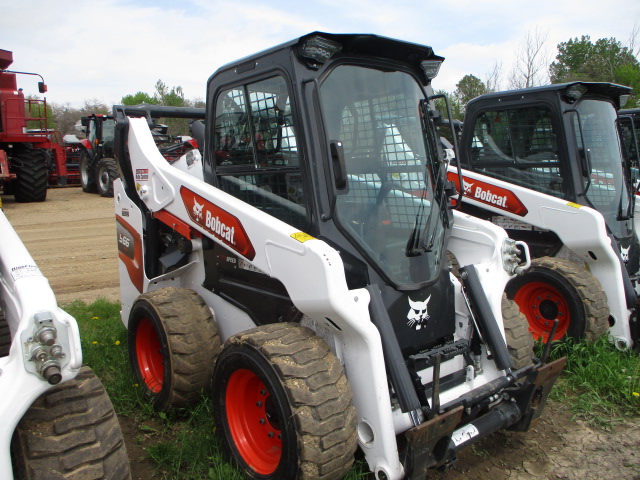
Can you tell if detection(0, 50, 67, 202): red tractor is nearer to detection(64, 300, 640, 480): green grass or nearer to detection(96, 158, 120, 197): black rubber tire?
detection(96, 158, 120, 197): black rubber tire

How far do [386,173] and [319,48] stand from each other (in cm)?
74

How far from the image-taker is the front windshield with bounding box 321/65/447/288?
286 centimetres

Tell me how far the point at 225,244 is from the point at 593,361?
3012 mm

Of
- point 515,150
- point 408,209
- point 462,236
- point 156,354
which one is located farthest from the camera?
point 515,150

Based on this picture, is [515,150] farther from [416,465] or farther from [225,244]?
[416,465]

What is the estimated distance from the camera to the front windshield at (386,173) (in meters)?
2.86

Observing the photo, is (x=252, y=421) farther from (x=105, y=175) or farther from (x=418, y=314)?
(x=105, y=175)

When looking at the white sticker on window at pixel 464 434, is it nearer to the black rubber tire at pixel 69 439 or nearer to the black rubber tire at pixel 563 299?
the black rubber tire at pixel 69 439

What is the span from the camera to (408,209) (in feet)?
10.0

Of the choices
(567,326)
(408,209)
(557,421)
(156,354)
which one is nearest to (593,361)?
(567,326)

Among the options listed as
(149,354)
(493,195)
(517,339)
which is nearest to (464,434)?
(517,339)

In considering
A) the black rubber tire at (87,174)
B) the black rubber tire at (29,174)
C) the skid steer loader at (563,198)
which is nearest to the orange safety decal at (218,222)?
the skid steer loader at (563,198)

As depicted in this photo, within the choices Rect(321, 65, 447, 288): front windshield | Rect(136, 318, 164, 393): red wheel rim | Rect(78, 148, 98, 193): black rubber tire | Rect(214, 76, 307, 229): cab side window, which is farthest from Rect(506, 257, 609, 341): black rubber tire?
Rect(78, 148, 98, 193): black rubber tire

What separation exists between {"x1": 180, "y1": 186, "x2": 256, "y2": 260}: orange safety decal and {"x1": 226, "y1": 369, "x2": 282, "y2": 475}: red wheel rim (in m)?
0.66
